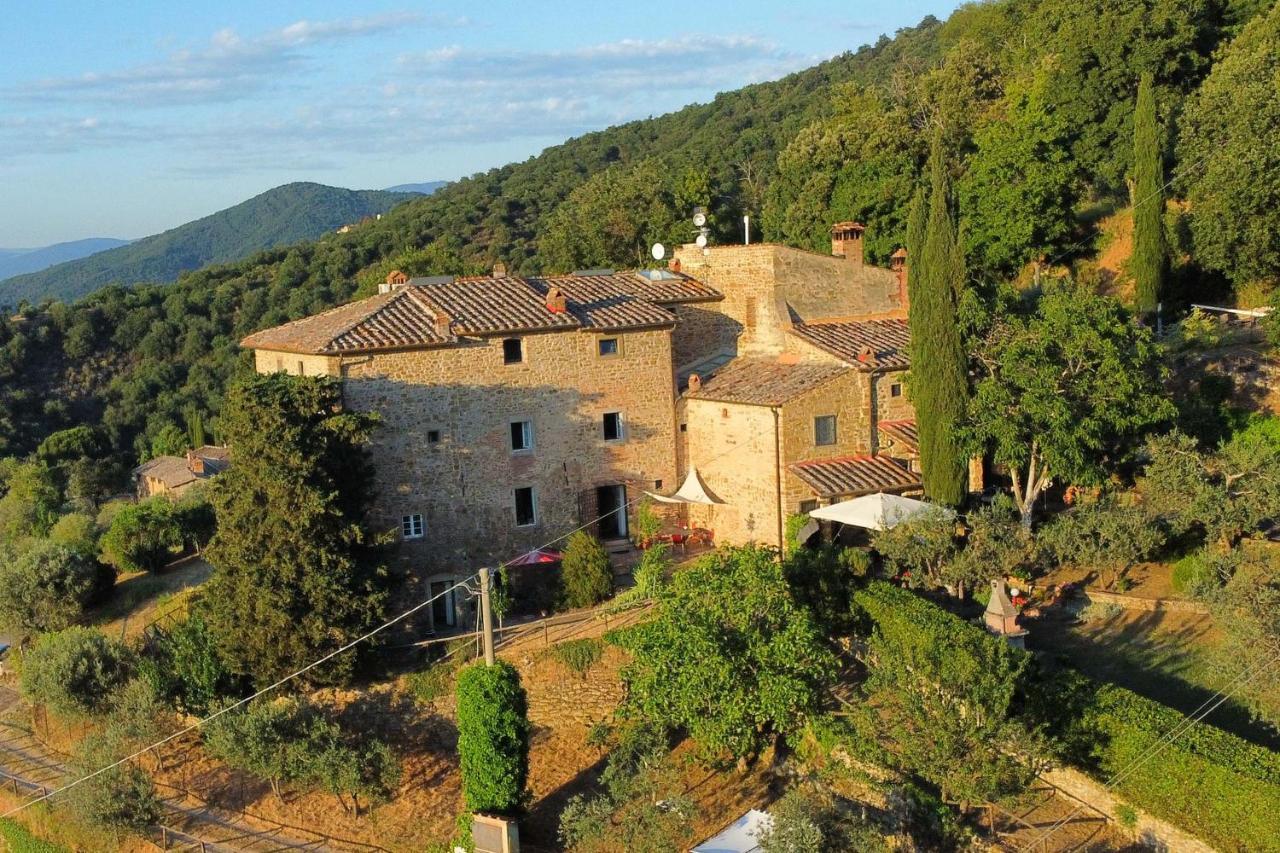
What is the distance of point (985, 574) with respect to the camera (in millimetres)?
21344

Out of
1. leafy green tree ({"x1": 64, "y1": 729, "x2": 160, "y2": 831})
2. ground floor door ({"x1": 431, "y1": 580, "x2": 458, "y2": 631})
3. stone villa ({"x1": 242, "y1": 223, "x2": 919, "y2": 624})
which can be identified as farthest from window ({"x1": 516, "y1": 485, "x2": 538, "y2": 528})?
leafy green tree ({"x1": 64, "y1": 729, "x2": 160, "y2": 831})

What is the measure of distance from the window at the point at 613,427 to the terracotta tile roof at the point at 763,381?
6.07ft

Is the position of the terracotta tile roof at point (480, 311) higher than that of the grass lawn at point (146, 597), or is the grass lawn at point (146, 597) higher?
the terracotta tile roof at point (480, 311)

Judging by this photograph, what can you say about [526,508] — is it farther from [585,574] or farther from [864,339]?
[864,339]

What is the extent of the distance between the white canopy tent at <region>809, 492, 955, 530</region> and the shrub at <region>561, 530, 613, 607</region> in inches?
184

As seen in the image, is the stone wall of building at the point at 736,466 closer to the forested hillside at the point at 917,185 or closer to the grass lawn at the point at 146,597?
the forested hillside at the point at 917,185

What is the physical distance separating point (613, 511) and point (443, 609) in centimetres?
467

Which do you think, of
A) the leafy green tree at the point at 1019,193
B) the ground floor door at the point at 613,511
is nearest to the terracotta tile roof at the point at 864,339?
the ground floor door at the point at 613,511

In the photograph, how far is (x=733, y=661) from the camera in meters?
19.1

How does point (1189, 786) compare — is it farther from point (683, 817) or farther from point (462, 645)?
point (462, 645)

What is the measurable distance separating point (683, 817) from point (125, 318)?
7091 cm

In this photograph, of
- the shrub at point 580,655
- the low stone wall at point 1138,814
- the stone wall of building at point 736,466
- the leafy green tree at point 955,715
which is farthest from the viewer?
the stone wall of building at point 736,466

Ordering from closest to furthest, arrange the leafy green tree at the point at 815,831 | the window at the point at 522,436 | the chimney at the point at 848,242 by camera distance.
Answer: the leafy green tree at the point at 815,831 < the window at the point at 522,436 < the chimney at the point at 848,242

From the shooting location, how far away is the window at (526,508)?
26.6 meters
